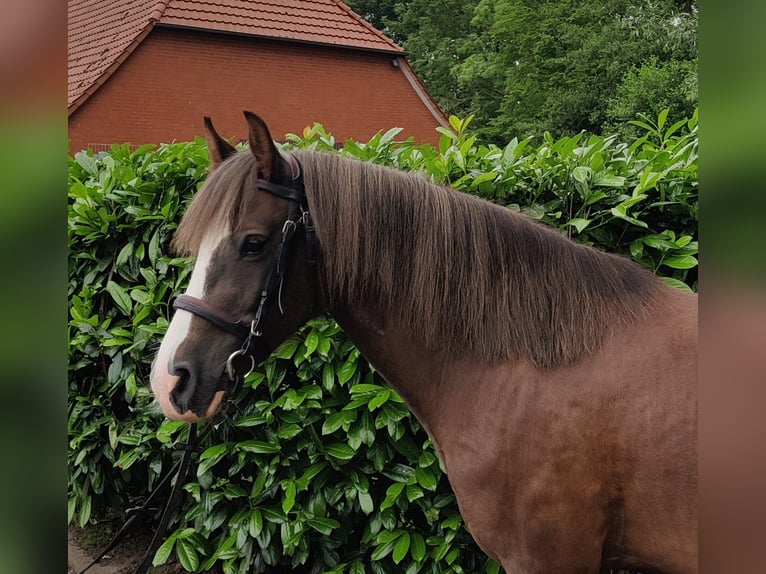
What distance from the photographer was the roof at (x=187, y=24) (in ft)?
38.3

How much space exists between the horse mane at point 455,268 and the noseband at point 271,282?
33mm

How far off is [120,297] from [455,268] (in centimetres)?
220

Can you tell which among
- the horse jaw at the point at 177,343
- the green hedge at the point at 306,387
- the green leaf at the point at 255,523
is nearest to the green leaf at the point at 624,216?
the green hedge at the point at 306,387

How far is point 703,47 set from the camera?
1.37 ft

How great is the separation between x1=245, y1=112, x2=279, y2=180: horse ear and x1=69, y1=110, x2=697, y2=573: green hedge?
1052 millimetres

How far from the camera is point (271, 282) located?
1847mm

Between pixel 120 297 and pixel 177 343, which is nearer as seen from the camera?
pixel 177 343

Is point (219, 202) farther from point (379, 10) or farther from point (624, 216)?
point (379, 10)

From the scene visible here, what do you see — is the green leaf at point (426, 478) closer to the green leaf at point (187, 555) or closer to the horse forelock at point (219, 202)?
the green leaf at point (187, 555)

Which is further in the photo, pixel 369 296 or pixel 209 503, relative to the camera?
pixel 209 503

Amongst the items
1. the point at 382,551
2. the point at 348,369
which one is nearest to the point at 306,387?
the point at 348,369
